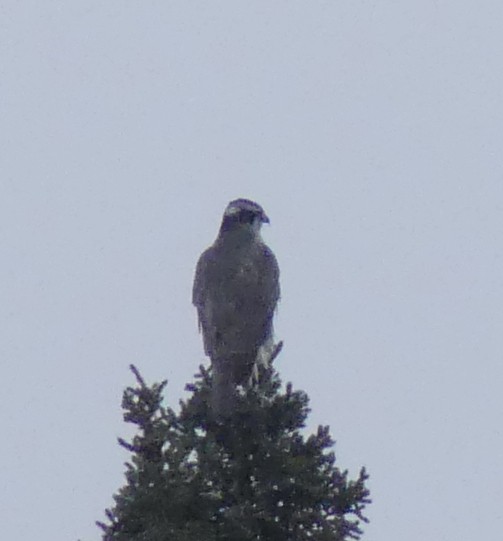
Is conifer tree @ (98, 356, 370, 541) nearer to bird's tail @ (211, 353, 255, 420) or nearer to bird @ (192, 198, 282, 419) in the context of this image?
bird's tail @ (211, 353, 255, 420)

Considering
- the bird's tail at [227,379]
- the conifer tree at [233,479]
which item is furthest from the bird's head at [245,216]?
the conifer tree at [233,479]

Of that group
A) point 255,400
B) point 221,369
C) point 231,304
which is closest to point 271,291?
point 231,304

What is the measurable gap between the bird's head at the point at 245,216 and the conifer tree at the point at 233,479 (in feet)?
19.4

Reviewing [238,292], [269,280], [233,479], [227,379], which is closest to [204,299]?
[238,292]

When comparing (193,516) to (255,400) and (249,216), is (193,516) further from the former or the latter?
(249,216)

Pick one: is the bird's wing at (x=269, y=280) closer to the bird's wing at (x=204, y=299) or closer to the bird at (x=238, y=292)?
the bird at (x=238, y=292)

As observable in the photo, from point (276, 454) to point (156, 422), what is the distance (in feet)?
2.38

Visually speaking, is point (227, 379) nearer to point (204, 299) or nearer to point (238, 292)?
point (238, 292)

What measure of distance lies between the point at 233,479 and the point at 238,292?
5425mm

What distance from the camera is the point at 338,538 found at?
773 centimetres

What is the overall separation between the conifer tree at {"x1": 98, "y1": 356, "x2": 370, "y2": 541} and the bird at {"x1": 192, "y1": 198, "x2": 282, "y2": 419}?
3.14 m

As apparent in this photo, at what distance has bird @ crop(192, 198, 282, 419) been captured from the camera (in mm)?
12242

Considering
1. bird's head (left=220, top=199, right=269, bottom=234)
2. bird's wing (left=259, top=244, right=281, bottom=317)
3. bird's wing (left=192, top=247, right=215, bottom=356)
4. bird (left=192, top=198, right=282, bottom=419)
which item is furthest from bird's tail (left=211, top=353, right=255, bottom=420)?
bird's head (left=220, top=199, right=269, bottom=234)

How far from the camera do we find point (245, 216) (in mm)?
14117
